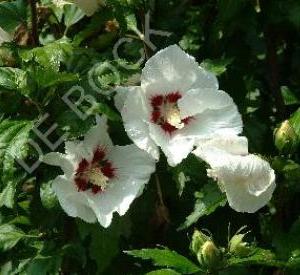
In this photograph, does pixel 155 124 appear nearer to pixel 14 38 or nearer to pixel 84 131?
pixel 84 131

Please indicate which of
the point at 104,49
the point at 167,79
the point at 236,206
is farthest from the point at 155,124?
the point at 104,49

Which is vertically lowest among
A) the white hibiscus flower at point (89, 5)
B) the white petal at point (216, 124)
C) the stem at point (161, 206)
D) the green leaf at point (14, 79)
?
the stem at point (161, 206)

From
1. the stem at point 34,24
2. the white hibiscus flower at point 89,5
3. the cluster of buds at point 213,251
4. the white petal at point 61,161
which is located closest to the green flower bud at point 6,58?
the stem at point 34,24

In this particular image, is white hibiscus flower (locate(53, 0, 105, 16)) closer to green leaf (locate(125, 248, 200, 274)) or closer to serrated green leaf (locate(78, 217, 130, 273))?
serrated green leaf (locate(78, 217, 130, 273))

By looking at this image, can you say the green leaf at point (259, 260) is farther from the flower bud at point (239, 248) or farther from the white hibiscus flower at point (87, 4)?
the white hibiscus flower at point (87, 4)


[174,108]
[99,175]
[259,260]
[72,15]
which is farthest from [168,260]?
[72,15]

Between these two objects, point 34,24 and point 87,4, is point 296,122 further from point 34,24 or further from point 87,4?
point 34,24
